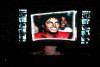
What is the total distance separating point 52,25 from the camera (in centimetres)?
293

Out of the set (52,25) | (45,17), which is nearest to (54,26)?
(52,25)

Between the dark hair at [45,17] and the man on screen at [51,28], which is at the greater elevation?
the dark hair at [45,17]

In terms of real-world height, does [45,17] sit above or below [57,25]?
above

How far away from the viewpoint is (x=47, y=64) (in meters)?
1.32

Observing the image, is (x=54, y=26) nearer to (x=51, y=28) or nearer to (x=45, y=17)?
(x=51, y=28)

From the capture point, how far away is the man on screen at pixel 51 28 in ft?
9.59

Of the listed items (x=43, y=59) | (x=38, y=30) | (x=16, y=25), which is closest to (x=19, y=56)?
(x=43, y=59)

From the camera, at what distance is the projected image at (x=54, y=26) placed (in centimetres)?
287

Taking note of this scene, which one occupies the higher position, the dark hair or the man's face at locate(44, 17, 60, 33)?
the dark hair

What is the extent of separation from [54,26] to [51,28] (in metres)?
0.09

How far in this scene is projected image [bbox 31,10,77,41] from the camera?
9.41ft

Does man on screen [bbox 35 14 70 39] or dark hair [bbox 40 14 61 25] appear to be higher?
dark hair [bbox 40 14 61 25]

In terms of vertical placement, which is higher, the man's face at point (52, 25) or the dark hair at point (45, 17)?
the dark hair at point (45, 17)

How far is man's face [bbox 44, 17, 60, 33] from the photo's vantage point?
9.59 feet
